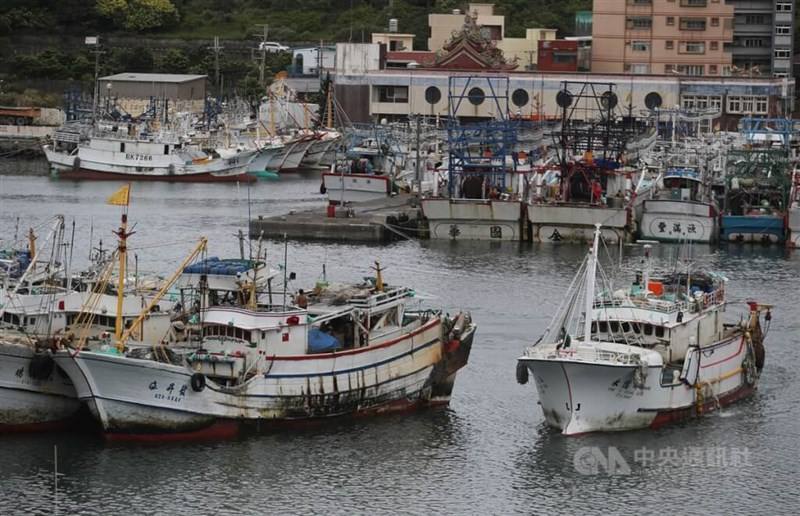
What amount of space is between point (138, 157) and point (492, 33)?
30226mm

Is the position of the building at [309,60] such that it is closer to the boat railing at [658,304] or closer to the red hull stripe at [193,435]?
the boat railing at [658,304]

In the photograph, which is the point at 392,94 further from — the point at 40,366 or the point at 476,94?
the point at 40,366

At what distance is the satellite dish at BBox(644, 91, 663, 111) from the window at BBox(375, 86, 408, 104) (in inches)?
508

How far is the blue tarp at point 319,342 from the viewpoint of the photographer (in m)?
35.1

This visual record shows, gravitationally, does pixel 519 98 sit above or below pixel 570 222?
above

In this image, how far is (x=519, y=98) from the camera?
102m

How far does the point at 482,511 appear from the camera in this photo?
3142cm

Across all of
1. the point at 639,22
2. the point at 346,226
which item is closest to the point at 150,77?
the point at 639,22

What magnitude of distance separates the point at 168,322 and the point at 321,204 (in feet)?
137

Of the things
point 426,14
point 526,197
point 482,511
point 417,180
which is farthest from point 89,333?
point 426,14

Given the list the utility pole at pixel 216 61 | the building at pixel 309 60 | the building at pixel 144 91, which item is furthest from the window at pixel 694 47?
the building at pixel 144 91

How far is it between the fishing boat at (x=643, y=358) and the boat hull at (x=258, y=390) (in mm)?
2585

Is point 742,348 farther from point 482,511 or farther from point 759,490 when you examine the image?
point 482,511

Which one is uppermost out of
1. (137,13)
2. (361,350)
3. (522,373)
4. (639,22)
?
(137,13)
